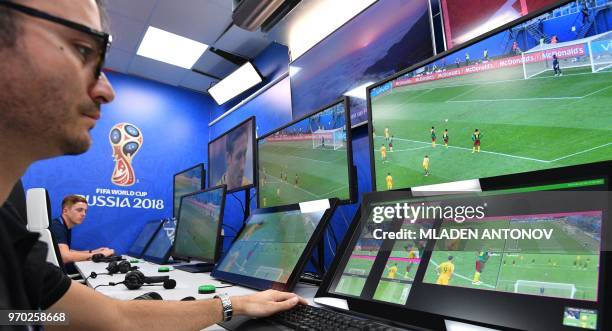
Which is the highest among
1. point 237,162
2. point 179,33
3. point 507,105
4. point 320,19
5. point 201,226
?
point 179,33

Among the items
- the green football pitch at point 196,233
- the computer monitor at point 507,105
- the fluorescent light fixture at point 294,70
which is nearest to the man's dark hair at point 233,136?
the green football pitch at point 196,233

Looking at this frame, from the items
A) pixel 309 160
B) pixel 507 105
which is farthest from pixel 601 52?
pixel 309 160

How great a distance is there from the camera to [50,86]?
0.59 meters

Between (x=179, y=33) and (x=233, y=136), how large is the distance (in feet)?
6.01

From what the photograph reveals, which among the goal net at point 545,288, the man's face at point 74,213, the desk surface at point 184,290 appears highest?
the man's face at point 74,213

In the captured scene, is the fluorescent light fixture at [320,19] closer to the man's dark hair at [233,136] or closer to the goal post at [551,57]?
the man's dark hair at [233,136]

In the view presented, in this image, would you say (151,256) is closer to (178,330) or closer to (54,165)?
(54,165)

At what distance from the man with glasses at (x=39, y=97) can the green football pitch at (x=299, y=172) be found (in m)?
0.89

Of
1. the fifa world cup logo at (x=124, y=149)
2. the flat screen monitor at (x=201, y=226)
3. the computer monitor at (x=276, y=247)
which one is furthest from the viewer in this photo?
the fifa world cup logo at (x=124, y=149)

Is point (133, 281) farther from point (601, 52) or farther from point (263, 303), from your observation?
point (601, 52)

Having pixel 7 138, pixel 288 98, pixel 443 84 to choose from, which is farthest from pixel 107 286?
pixel 288 98

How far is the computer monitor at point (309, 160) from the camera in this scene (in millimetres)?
1377

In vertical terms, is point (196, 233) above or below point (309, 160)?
below

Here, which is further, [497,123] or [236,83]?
[236,83]
